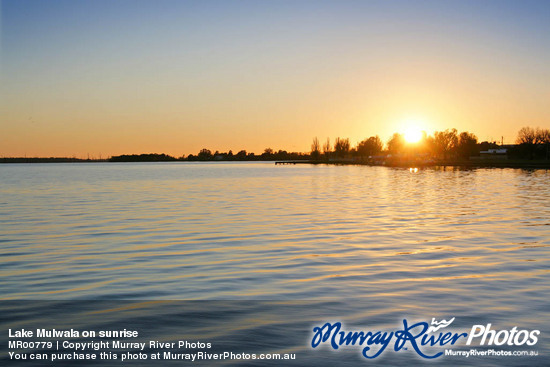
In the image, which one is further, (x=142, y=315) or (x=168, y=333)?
(x=142, y=315)

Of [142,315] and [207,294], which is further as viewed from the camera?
[207,294]

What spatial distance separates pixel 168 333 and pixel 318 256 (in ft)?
29.4

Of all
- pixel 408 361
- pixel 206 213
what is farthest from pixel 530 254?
pixel 206 213

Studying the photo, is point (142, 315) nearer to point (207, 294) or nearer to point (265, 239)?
point (207, 294)

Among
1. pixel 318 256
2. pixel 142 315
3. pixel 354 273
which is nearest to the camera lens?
pixel 142 315

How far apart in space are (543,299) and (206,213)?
78.7 ft

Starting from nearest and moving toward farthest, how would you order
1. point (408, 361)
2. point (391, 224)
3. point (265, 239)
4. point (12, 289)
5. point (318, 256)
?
point (408, 361) < point (12, 289) < point (318, 256) < point (265, 239) < point (391, 224)

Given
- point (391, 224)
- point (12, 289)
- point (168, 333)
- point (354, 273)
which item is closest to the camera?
point (168, 333)

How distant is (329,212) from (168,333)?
2486 centimetres

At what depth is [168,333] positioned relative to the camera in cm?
971

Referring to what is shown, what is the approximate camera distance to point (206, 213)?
33250 millimetres

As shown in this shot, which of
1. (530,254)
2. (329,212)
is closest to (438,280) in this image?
(530,254)

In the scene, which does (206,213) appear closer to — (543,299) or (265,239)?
(265,239)

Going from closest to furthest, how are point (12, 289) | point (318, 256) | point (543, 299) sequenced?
point (543, 299)
point (12, 289)
point (318, 256)
